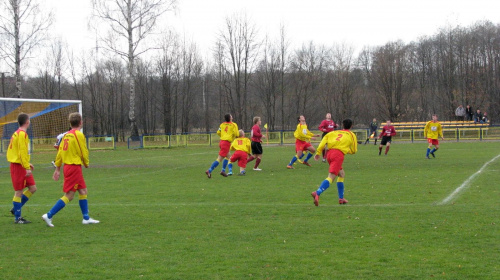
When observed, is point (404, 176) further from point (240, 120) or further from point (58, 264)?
point (240, 120)

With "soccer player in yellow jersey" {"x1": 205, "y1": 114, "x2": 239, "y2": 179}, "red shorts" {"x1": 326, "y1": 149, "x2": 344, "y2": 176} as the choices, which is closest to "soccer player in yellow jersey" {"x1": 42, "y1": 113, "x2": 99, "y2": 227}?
"red shorts" {"x1": 326, "y1": 149, "x2": 344, "y2": 176}

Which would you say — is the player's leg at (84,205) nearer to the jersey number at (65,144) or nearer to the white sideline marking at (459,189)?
the jersey number at (65,144)

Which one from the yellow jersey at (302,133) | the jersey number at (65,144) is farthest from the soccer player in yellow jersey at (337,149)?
the yellow jersey at (302,133)

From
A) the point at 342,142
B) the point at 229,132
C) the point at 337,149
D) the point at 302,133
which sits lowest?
the point at 337,149

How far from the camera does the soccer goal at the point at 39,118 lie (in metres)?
20.9

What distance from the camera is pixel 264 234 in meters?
7.11

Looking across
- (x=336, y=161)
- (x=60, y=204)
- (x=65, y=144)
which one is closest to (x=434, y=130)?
(x=336, y=161)

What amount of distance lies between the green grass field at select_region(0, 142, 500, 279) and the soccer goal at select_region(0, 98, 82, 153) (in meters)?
9.08

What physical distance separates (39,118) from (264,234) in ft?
63.6

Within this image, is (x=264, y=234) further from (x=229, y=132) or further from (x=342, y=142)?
(x=229, y=132)

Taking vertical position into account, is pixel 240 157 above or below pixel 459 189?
above

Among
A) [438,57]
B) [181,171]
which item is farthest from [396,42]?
[181,171]

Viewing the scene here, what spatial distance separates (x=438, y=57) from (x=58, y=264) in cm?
5712

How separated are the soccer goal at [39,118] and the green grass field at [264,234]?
9077 millimetres
